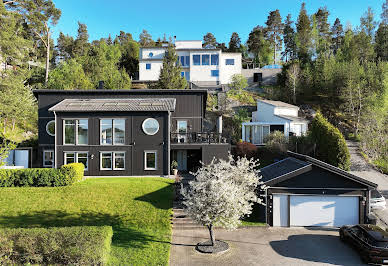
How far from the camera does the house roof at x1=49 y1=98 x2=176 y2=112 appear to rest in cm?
2233

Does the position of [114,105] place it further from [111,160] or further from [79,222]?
[79,222]

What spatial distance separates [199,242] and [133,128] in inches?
484

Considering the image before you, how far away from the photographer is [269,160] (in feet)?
92.6

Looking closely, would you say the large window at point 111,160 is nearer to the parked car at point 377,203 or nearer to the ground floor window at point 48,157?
the ground floor window at point 48,157

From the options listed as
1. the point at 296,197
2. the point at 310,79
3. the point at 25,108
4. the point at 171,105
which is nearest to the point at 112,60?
the point at 25,108

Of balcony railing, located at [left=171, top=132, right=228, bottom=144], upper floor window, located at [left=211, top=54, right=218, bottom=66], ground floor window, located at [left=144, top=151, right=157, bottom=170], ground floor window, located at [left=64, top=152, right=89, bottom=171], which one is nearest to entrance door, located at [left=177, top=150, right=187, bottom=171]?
balcony railing, located at [left=171, top=132, right=228, bottom=144]

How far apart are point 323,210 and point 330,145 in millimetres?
11309

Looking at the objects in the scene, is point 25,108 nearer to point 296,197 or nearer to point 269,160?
point 269,160

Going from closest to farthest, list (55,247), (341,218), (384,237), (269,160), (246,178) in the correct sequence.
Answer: (55,247) < (384,237) < (246,178) < (341,218) < (269,160)

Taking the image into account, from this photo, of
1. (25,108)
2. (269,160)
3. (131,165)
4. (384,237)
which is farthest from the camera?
(25,108)

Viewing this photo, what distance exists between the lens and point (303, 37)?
59844mm

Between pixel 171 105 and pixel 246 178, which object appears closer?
pixel 246 178

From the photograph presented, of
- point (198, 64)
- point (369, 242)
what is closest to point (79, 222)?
point (369, 242)

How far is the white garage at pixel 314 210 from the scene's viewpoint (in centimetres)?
1577
